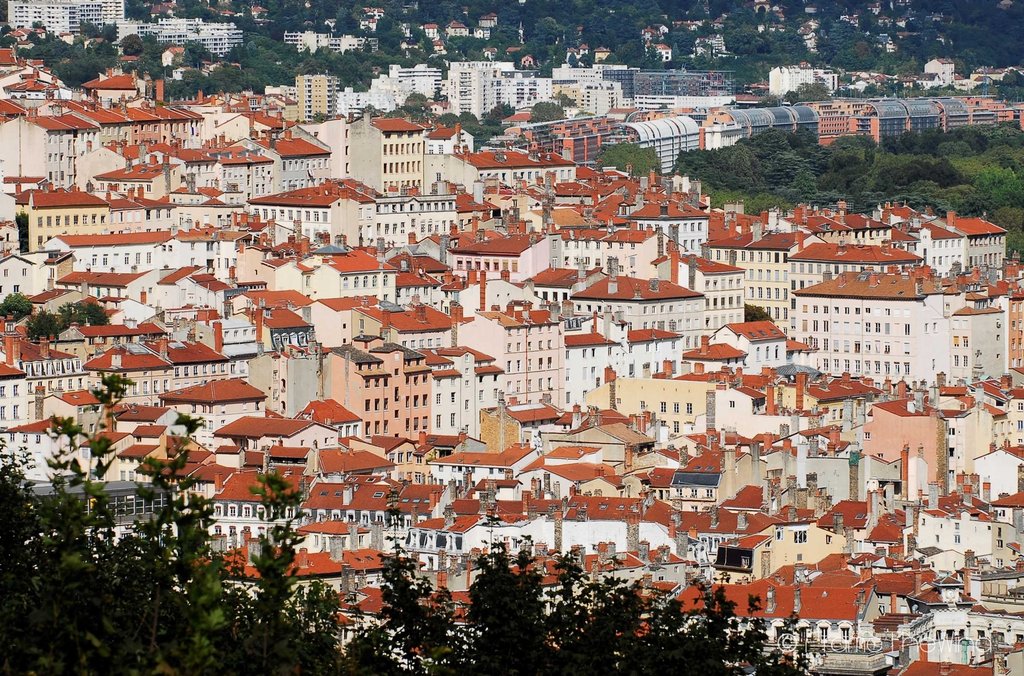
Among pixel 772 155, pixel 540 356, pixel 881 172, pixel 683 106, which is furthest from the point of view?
pixel 683 106

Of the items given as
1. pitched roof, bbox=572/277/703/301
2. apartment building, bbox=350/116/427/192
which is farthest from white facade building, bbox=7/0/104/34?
pitched roof, bbox=572/277/703/301

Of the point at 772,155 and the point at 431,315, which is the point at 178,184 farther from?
the point at 772,155

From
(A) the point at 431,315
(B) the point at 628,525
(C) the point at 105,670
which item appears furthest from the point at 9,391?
(C) the point at 105,670

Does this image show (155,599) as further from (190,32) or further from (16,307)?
(190,32)

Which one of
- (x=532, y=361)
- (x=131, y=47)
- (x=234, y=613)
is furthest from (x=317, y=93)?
(x=234, y=613)

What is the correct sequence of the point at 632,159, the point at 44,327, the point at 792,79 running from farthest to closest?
1. the point at 792,79
2. the point at 632,159
3. the point at 44,327

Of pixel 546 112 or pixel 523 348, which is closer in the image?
pixel 523 348

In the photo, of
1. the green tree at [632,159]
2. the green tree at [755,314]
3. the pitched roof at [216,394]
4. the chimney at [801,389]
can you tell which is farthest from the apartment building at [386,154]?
the pitched roof at [216,394]

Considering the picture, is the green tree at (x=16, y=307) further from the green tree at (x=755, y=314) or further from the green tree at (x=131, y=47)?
the green tree at (x=131, y=47)
